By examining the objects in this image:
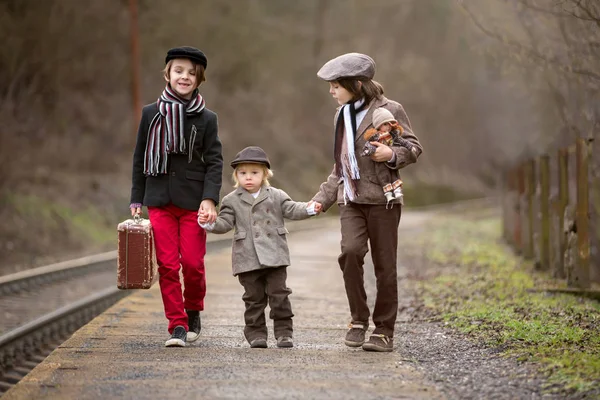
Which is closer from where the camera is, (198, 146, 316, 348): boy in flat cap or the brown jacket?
the brown jacket

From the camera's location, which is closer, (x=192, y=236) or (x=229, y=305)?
(x=192, y=236)

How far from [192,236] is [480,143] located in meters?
63.5

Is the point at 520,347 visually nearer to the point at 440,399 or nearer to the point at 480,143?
the point at 440,399

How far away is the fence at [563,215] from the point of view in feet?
32.0

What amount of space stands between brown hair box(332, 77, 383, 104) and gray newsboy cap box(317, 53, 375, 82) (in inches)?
2.1

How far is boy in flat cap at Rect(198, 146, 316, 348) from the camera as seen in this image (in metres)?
6.25

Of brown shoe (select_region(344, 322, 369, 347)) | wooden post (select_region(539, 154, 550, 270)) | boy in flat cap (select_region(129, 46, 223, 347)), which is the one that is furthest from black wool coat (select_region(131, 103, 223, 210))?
wooden post (select_region(539, 154, 550, 270))

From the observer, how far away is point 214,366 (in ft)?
17.9

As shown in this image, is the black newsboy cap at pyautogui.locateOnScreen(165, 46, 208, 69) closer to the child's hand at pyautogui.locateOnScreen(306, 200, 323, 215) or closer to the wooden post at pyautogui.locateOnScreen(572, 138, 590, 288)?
the child's hand at pyautogui.locateOnScreen(306, 200, 323, 215)

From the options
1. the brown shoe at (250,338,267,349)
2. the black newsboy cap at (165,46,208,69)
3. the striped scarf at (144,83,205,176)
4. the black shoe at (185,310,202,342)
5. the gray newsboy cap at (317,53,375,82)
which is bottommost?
the brown shoe at (250,338,267,349)

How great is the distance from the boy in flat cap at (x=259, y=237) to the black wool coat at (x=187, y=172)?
0.17 meters

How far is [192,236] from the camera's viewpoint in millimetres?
6344

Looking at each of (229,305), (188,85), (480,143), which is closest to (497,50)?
(229,305)

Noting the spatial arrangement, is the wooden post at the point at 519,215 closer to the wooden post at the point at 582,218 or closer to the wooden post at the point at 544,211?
the wooden post at the point at 544,211
